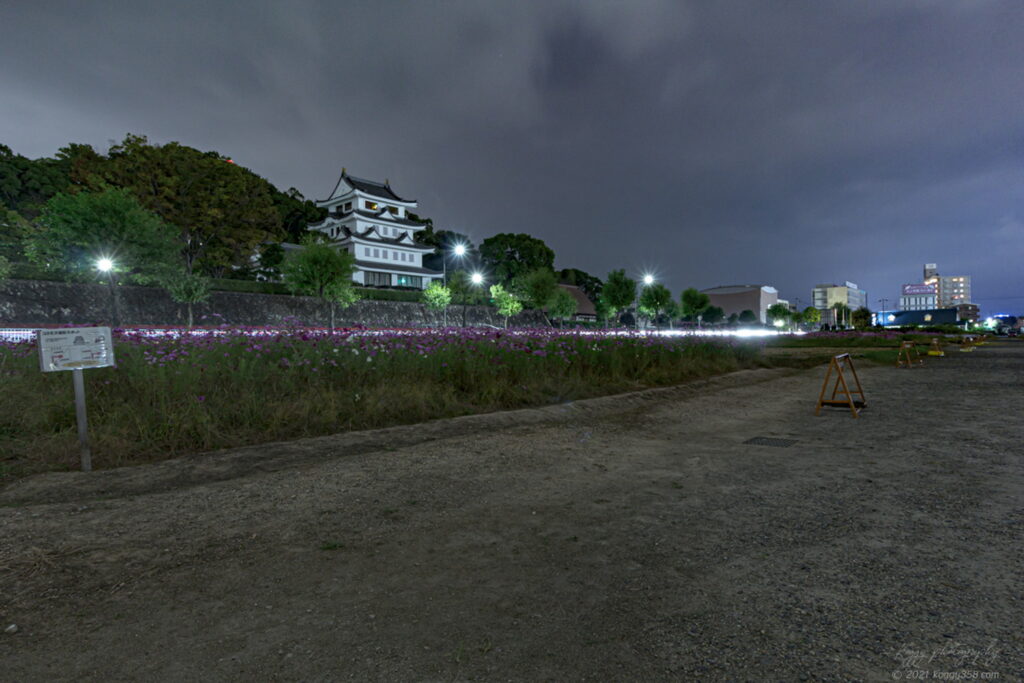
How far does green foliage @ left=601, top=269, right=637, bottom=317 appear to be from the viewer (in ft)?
212

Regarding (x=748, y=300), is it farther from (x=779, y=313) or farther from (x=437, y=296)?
(x=437, y=296)

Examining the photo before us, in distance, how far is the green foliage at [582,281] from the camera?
313 ft

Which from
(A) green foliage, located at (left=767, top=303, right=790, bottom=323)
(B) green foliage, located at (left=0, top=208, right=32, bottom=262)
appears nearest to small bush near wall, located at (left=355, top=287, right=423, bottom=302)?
(B) green foliage, located at (left=0, top=208, right=32, bottom=262)

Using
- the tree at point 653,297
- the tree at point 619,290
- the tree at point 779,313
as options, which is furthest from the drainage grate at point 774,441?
the tree at point 779,313

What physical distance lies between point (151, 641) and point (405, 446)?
3499 millimetres

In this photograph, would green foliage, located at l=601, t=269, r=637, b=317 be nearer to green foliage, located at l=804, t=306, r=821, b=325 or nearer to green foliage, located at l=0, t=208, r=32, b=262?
green foliage, located at l=0, t=208, r=32, b=262

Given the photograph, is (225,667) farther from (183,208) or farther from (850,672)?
(183,208)

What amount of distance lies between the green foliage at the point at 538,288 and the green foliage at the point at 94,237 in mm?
35378

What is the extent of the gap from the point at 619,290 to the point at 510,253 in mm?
16994

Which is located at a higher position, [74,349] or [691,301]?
[691,301]

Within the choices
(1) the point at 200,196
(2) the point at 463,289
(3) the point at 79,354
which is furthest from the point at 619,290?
(3) the point at 79,354

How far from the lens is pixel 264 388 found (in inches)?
258

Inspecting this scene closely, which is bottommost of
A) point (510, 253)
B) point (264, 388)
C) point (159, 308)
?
point (264, 388)

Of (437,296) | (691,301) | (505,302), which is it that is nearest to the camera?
(437,296)
